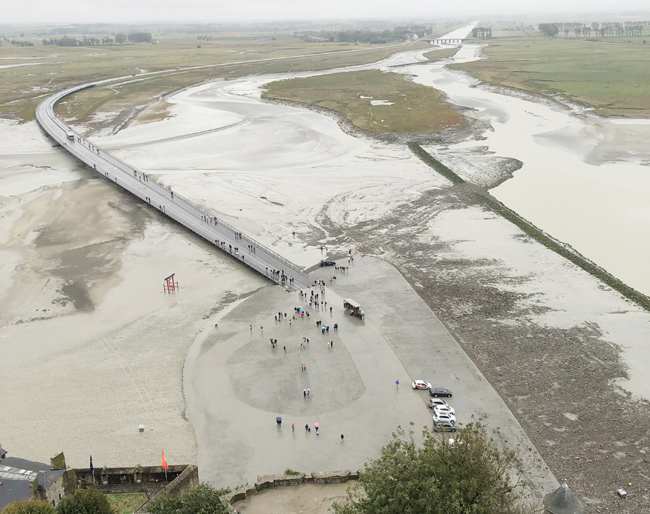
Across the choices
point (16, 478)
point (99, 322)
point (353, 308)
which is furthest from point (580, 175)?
point (16, 478)

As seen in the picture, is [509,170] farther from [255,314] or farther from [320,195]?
[255,314]

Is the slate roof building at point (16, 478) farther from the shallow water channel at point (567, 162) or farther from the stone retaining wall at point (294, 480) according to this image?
the shallow water channel at point (567, 162)

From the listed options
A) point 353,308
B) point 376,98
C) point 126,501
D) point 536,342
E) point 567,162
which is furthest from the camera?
point 376,98

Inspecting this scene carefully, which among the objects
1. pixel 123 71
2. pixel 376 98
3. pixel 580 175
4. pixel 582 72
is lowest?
pixel 580 175

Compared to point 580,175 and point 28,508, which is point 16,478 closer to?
point 28,508

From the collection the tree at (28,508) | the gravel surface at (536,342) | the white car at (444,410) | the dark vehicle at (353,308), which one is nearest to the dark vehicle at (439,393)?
the white car at (444,410)

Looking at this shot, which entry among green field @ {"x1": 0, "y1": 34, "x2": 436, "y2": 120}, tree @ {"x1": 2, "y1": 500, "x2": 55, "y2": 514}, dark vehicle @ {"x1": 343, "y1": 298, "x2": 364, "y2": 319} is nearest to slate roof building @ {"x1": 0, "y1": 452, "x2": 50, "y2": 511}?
tree @ {"x1": 2, "y1": 500, "x2": 55, "y2": 514}

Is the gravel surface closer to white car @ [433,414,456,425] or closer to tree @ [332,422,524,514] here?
white car @ [433,414,456,425]
